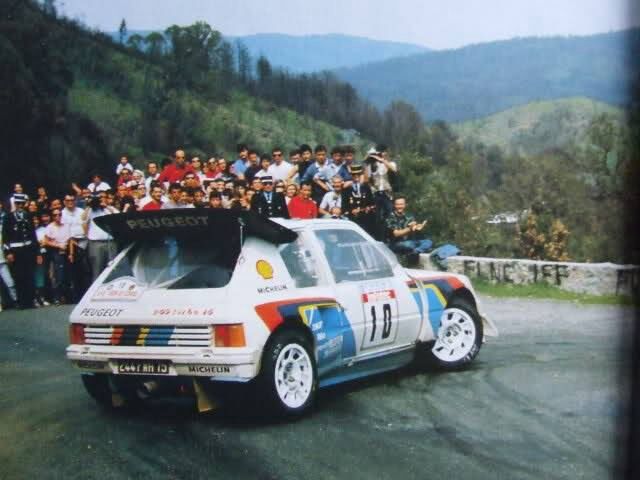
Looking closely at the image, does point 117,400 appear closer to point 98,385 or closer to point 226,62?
point 98,385

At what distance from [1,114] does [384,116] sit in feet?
150

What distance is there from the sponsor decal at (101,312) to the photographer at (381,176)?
836cm

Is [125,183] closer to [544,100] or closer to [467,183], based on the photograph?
[467,183]

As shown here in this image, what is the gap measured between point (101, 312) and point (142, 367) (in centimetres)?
66

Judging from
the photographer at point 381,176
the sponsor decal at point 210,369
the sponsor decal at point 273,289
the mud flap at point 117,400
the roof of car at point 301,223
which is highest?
the photographer at point 381,176

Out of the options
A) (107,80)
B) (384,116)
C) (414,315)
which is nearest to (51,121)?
(107,80)

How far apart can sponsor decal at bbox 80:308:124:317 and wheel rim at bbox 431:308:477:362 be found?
3351 mm

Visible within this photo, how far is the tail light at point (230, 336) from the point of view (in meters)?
7.50

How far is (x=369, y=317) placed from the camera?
8875 millimetres

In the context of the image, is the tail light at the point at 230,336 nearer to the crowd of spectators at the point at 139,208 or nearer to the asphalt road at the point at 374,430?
the asphalt road at the point at 374,430

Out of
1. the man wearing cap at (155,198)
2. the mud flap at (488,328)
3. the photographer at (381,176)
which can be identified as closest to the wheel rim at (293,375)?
the mud flap at (488,328)

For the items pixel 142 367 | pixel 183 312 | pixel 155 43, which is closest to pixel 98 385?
pixel 142 367

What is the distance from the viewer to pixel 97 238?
16250mm

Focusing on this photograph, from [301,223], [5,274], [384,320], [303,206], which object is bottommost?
[384,320]
